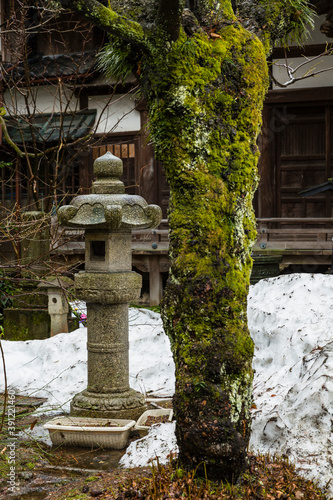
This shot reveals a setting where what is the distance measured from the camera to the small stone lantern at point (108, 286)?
637 centimetres

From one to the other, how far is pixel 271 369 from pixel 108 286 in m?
1.99

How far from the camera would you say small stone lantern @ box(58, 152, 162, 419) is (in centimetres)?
637

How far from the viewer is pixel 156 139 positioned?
12.4 feet

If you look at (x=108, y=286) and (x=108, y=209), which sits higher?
(x=108, y=209)

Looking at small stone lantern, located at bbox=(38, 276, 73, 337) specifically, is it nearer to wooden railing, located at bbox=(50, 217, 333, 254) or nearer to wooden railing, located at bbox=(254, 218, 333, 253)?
wooden railing, located at bbox=(50, 217, 333, 254)

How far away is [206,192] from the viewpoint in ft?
12.0

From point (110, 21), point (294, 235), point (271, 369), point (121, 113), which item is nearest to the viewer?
point (110, 21)

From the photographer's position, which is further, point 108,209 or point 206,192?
point 108,209

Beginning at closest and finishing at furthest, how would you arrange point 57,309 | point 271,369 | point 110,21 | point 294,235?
point 110,21, point 271,369, point 57,309, point 294,235

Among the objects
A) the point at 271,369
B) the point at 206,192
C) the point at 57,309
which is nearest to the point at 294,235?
the point at 57,309

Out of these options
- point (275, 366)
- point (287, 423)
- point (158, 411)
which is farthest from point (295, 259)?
point (287, 423)

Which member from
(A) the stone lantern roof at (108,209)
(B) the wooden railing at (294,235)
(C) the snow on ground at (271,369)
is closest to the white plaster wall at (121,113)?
(B) the wooden railing at (294,235)

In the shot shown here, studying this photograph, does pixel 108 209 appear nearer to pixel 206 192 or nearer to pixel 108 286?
pixel 108 286

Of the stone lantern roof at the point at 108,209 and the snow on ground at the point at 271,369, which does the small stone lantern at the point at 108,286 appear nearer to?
the stone lantern roof at the point at 108,209
